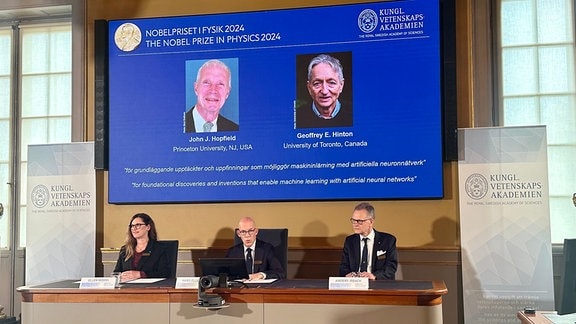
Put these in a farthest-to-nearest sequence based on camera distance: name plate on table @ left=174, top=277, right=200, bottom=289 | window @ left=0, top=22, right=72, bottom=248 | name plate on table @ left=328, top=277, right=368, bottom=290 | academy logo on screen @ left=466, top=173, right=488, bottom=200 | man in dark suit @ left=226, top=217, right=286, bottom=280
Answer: window @ left=0, top=22, right=72, bottom=248 → academy logo on screen @ left=466, top=173, right=488, bottom=200 → man in dark suit @ left=226, top=217, right=286, bottom=280 → name plate on table @ left=174, top=277, right=200, bottom=289 → name plate on table @ left=328, top=277, right=368, bottom=290

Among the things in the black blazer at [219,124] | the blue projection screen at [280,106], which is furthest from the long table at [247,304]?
the black blazer at [219,124]

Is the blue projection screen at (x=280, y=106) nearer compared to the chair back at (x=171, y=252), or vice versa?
the chair back at (x=171, y=252)

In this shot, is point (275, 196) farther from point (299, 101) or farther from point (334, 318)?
point (334, 318)

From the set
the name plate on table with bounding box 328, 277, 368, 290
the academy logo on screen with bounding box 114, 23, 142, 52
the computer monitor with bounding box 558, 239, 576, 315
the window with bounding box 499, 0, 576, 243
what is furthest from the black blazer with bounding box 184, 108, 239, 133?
the computer monitor with bounding box 558, 239, 576, 315

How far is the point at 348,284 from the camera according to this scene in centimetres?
414

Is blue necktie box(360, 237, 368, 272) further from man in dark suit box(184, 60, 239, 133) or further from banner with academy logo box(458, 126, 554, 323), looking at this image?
man in dark suit box(184, 60, 239, 133)

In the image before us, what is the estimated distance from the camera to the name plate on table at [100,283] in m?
4.42

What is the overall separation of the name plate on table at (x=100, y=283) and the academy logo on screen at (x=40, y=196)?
7.45 ft

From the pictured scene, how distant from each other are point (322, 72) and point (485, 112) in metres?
1.42

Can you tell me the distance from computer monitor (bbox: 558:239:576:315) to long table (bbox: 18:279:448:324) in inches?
37.3

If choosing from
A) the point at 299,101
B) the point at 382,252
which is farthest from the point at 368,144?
the point at 382,252

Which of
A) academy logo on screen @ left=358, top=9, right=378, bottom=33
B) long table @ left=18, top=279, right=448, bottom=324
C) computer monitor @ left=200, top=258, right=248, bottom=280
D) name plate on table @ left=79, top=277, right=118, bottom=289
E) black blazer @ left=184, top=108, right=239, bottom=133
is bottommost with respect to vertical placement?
long table @ left=18, top=279, right=448, bottom=324

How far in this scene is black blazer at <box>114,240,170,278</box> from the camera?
527 cm

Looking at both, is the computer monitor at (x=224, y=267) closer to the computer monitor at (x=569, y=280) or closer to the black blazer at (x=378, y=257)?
the black blazer at (x=378, y=257)
